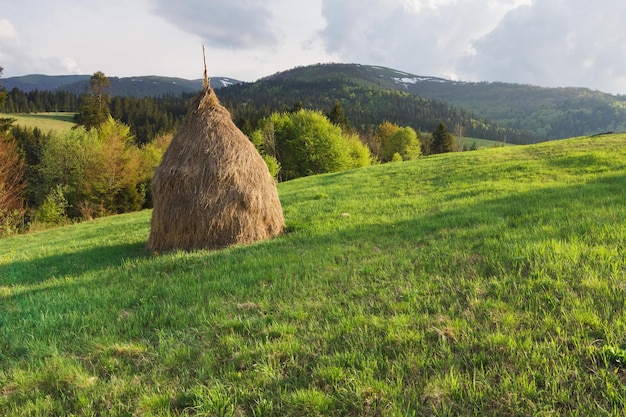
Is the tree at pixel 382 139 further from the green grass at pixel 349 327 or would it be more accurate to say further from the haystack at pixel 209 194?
the green grass at pixel 349 327

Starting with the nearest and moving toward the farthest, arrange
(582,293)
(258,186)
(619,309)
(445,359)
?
(445,359), (619,309), (582,293), (258,186)

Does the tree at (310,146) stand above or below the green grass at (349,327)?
above

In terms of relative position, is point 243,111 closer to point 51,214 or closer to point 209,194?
point 51,214

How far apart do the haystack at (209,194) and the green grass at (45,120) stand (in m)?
103

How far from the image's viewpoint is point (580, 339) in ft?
10.5

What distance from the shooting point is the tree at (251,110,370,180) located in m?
53.2

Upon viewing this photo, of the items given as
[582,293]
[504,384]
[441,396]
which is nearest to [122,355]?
[441,396]

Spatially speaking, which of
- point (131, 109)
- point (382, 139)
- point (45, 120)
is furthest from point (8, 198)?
point (45, 120)

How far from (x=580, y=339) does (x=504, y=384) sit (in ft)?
3.53

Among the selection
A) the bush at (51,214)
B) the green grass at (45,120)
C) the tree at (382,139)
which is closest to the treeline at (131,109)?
the green grass at (45,120)

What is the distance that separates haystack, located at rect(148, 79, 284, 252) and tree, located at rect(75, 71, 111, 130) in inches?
2401

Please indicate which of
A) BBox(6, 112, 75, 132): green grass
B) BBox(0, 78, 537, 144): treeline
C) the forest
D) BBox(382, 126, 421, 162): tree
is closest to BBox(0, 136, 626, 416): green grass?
the forest

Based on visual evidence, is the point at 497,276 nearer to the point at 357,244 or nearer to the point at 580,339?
the point at 580,339

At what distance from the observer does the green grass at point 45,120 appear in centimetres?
9076
